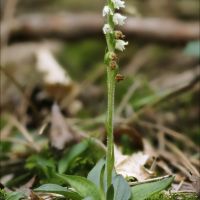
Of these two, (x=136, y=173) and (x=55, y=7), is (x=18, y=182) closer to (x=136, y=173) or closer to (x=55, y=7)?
(x=136, y=173)

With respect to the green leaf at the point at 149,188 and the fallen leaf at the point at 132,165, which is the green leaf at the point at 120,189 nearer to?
the green leaf at the point at 149,188

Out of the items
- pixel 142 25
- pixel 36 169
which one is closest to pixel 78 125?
pixel 36 169

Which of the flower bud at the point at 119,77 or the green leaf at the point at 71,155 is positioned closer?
the flower bud at the point at 119,77

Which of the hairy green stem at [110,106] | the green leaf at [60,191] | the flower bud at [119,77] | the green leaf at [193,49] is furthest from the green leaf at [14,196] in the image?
the green leaf at [193,49]

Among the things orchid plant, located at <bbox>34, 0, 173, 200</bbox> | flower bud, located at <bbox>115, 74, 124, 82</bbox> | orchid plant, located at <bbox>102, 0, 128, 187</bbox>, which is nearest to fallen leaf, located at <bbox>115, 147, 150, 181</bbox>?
orchid plant, located at <bbox>34, 0, 173, 200</bbox>

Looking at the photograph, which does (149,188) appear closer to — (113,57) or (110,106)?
(110,106)

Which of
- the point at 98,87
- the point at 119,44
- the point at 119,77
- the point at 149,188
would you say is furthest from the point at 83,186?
the point at 98,87
